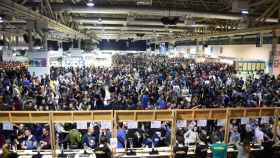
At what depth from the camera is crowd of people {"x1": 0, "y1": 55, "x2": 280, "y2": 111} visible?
50.6 ft

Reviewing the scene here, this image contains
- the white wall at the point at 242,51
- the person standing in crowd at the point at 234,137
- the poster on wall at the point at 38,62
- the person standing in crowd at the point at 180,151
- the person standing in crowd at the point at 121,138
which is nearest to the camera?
the person standing in crowd at the point at 180,151

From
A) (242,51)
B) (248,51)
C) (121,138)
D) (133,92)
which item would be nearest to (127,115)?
(121,138)

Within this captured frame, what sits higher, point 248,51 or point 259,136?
point 248,51

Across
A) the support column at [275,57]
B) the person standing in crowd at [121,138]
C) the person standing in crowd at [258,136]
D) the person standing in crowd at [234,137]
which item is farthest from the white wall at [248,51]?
the person standing in crowd at [121,138]

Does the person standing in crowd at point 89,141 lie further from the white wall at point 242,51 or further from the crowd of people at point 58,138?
the white wall at point 242,51

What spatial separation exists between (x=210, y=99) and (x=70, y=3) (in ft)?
28.7

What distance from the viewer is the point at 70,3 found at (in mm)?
14883

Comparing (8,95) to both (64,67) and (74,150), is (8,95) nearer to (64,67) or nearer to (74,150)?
(74,150)

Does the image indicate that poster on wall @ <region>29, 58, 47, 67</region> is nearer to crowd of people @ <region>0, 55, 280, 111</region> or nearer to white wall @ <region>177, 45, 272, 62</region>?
crowd of people @ <region>0, 55, 280, 111</region>

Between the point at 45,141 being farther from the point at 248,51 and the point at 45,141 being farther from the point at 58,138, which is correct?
the point at 248,51

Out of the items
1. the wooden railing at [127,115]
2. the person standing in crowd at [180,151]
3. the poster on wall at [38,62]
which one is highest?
the poster on wall at [38,62]

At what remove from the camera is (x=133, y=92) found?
17.9 metres

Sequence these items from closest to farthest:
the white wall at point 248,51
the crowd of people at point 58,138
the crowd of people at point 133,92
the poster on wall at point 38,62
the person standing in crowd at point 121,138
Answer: the crowd of people at point 58,138 → the person standing in crowd at point 121,138 → the crowd of people at point 133,92 → the poster on wall at point 38,62 → the white wall at point 248,51

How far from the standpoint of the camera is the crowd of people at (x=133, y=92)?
50.6ft
